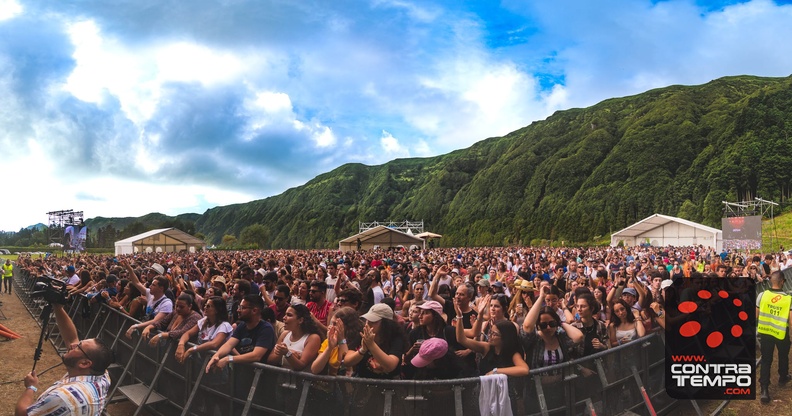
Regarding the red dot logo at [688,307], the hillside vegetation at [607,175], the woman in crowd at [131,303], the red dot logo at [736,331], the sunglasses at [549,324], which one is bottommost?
the woman in crowd at [131,303]

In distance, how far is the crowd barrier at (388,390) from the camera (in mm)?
3578

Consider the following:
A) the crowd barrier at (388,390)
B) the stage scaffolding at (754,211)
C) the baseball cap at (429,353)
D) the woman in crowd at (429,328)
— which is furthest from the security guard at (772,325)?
the stage scaffolding at (754,211)

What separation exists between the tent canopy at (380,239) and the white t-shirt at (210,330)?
136 feet

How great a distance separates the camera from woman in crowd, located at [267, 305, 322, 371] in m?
4.06

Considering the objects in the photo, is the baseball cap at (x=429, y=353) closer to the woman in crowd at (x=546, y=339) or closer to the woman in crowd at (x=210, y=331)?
the woman in crowd at (x=546, y=339)

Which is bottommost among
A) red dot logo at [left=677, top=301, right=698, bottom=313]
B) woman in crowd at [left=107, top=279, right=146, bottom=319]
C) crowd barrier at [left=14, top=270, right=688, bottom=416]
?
crowd barrier at [left=14, top=270, right=688, bottom=416]

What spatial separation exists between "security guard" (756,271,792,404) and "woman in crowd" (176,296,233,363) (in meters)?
6.73

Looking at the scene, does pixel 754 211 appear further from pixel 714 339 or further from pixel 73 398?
pixel 73 398

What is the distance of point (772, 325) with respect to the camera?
631 centimetres

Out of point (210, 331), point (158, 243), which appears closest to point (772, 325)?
point (210, 331)

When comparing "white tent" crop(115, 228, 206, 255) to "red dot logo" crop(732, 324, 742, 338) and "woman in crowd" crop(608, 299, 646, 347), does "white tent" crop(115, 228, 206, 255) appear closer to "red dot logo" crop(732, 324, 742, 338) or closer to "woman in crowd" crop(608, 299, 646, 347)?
"woman in crowd" crop(608, 299, 646, 347)

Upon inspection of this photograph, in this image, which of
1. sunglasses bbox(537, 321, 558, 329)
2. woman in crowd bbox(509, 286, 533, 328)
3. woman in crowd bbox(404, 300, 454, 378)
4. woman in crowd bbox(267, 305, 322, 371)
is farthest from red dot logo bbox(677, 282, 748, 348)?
woman in crowd bbox(267, 305, 322, 371)

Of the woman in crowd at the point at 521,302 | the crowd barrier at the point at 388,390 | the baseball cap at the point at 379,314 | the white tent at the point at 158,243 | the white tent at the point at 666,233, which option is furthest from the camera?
the white tent at the point at 158,243

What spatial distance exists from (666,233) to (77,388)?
55.0 metres
